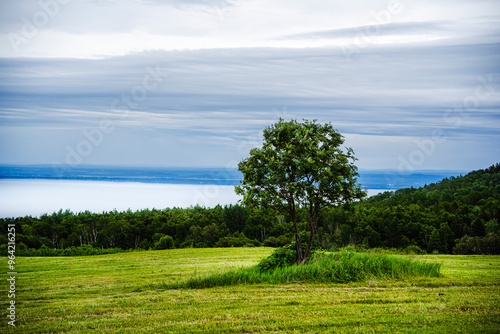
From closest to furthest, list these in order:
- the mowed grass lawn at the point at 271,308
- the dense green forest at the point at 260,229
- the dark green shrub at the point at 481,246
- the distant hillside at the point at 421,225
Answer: the mowed grass lawn at the point at 271,308, the dark green shrub at the point at 481,246, the dense green forest at the point at 260,229, the distant hillside at the point at 421,225

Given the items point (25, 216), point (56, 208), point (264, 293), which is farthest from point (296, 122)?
point (56, 208)

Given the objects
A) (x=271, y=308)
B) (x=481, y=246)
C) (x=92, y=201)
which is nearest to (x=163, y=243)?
(x=481, y=246)

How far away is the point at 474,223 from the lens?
5912cm

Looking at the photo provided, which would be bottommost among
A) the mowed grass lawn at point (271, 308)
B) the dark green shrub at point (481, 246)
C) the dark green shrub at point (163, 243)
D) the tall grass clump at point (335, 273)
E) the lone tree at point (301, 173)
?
the dark green shrub at point (481, 246)

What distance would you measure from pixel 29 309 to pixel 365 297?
29.0ft

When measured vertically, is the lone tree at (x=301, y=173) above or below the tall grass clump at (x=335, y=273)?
above

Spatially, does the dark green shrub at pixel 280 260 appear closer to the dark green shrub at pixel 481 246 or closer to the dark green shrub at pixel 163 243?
the dark green shrub at pixel 163 243

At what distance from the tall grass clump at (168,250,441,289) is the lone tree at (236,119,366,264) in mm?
1660

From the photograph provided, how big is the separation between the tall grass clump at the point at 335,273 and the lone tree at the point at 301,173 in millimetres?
1660

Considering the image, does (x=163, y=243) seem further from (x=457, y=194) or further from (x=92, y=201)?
(x=92, y=201)

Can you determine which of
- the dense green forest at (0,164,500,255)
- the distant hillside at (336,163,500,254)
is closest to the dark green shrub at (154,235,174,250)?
the dense green forest at (0,164,500,255)

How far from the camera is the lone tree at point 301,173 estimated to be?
15.8 m

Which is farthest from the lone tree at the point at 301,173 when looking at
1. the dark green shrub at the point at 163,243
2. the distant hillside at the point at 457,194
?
the distant hillside at the point at 457,194

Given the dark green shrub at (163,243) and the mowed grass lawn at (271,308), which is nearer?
the mowed grass lawn at (271,308)
